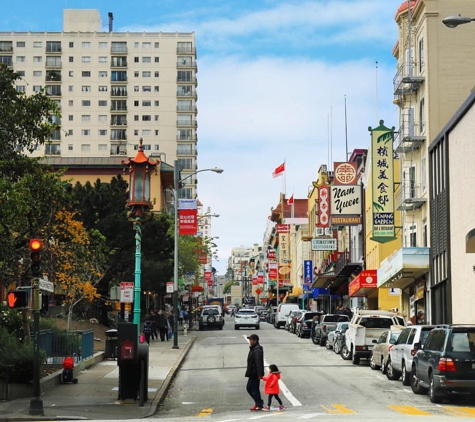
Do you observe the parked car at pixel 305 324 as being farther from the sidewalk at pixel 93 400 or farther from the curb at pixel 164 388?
the sidewalk at pixel 93 400

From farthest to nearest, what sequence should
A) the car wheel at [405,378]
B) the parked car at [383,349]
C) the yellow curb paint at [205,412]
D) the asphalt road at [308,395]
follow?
the parked car at [383,349], the car wheel at [405,378], the yellow curb paint at [205,412], the asphalt road at [308,395]

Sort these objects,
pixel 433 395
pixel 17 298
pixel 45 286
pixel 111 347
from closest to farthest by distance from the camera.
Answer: pixel 17 298, pixel 45 286, pixel 433 395, pixel 111 347

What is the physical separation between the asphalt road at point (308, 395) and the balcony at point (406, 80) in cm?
1492

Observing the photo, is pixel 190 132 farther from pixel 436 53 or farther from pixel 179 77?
pixel 436 53

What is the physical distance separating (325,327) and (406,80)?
1292 cm

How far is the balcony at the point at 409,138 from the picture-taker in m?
43.1

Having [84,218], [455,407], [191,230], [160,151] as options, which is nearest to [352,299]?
[84,218]

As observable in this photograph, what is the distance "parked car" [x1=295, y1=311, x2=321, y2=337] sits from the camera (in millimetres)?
53062

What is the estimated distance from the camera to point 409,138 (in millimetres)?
43031

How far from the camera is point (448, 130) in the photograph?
37.9 metres

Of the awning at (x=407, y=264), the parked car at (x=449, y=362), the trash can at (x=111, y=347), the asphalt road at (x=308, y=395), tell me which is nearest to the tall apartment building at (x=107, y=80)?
the awning at (x=407, y=264)

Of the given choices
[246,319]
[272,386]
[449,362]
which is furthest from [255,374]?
[246,319]

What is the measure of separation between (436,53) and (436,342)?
24904 millimetres

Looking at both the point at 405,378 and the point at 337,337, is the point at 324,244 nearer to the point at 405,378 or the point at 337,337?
the point at 337,337
